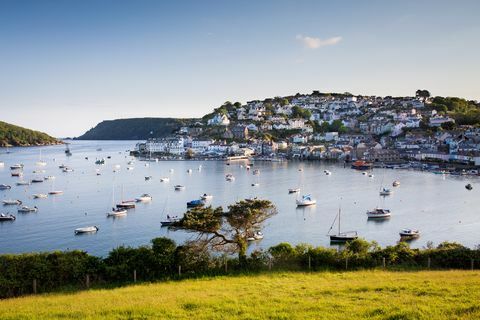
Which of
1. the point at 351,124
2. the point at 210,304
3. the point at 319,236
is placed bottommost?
the point at 319,236

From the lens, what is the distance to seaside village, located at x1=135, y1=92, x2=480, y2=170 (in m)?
77.6

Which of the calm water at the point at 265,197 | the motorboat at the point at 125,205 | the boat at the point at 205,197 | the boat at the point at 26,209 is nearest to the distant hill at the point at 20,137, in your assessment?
the calm water at the point at 265,197

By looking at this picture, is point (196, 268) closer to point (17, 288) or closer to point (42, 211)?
point (17, 288)

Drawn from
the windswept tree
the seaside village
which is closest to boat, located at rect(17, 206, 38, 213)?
the windswept tree

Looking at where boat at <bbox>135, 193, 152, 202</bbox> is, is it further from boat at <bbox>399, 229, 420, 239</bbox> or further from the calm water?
boat at <bbox>399, 229, 420, 239</bbox>

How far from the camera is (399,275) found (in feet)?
40.5

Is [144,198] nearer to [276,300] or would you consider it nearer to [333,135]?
[276,300]

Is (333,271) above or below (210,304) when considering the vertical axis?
below

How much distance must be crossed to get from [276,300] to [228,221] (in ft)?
21.5

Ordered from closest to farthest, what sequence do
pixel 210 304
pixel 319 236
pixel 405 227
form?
pixel 210 304, pixel 319 236, pixel 405 227

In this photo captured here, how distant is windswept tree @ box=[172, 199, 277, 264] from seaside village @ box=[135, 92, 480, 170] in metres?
59.0

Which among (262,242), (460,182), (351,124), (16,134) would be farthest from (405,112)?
(16,134)

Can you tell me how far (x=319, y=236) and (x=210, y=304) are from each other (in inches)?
775

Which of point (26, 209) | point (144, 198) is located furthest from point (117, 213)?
point (26, 209)
